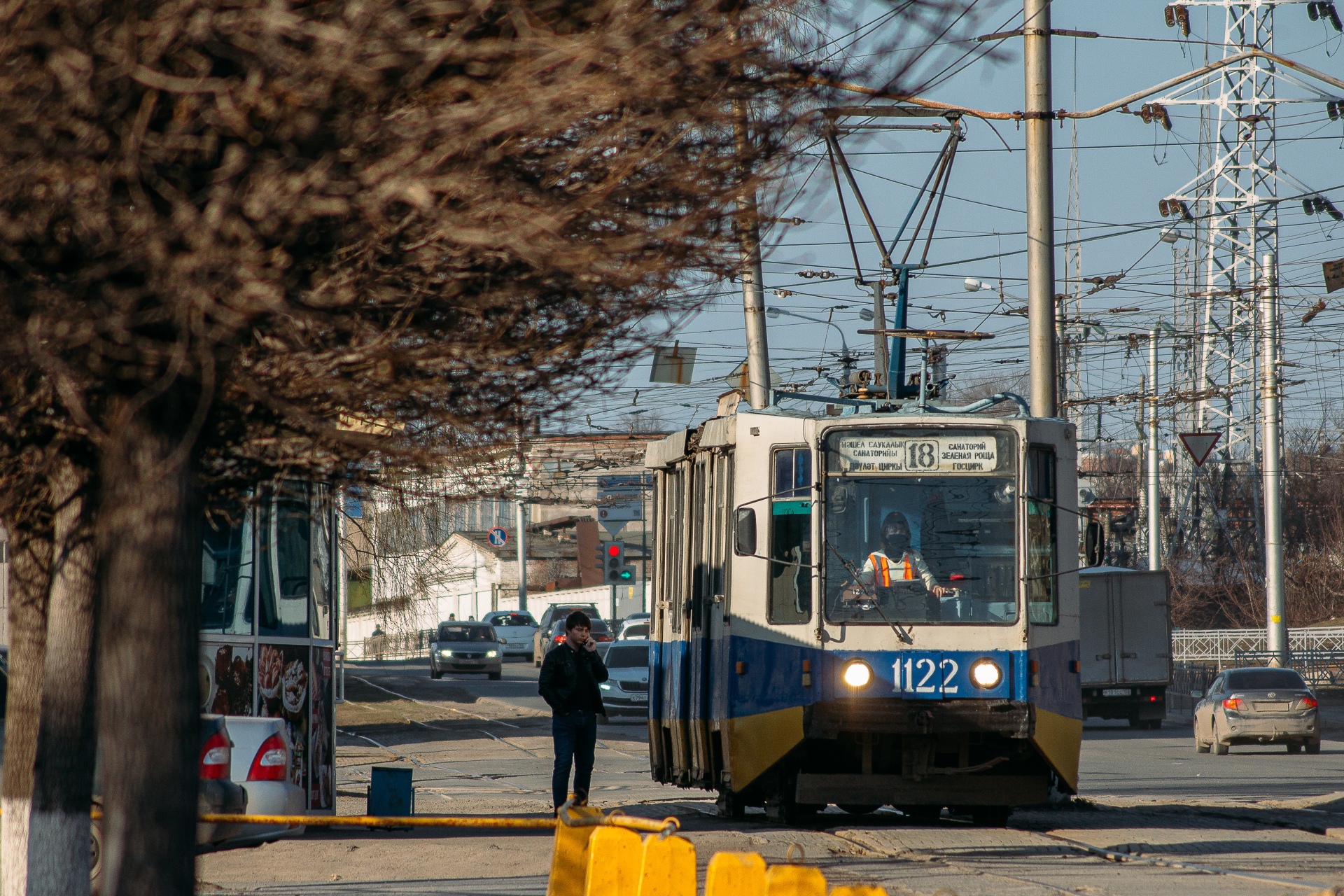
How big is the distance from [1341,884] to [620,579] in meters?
36.0

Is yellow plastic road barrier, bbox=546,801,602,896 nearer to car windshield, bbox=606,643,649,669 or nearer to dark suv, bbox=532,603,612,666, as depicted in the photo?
car windshield, bbox=606,643,649,669

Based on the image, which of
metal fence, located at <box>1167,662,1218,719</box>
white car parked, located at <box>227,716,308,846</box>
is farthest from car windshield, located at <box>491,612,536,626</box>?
white car parked, located at <box>227,716,308,846</box>

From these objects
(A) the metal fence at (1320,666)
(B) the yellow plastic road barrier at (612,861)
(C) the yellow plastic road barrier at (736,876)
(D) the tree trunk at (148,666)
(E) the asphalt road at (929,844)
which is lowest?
(A) the metal fence at (1320,666)

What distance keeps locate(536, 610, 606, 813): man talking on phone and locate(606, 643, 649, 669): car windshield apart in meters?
19.7

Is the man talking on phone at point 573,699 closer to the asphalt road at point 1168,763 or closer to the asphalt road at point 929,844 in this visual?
the asphalt road at point 929,844

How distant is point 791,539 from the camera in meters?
12.3

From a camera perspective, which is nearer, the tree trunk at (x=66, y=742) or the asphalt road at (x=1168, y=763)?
the tree trunk at (x=66, y=742)

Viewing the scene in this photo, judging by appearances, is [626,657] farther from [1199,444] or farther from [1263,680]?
[1263,680]

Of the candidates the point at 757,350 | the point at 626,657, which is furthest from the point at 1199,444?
the point at 757,350

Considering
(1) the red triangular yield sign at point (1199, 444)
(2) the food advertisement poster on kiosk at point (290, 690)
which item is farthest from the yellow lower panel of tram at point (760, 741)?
(1) the red triangular yield sign at point (1199, 444)

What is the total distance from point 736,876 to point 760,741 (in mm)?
6541

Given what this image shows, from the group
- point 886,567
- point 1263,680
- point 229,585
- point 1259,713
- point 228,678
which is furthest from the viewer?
point 1263,680

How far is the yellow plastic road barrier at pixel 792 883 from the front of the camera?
5.30 metres

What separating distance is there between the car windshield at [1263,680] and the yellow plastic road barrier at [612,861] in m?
22.9
